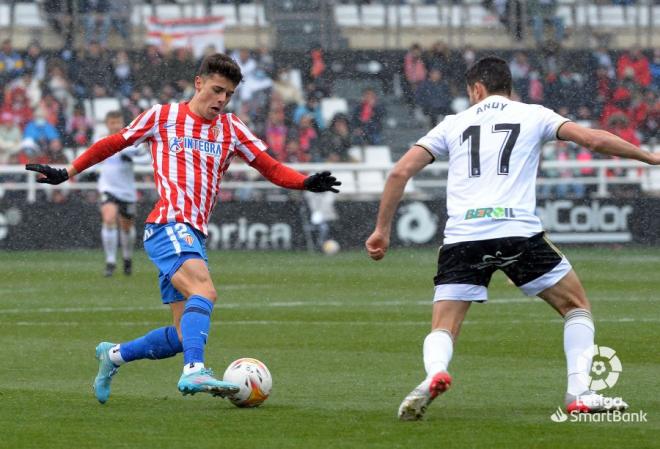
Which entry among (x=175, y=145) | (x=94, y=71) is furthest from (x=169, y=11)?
(x=175, y=145)

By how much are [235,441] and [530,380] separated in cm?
303

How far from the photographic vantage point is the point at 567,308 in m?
7.79

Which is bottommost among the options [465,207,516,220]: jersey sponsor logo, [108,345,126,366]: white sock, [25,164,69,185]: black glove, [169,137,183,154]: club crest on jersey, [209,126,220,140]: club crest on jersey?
[108,345,126,366]: white sock

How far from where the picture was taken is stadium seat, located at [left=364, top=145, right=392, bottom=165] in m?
28.8

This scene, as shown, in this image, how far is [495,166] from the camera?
7.65m

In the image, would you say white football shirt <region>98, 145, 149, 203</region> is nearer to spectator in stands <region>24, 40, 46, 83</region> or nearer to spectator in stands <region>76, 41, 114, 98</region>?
spectator in stands <region>76, 41, 114, 98</region>

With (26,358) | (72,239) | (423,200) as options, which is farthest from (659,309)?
(72,239)

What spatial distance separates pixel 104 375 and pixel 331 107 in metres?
21.6

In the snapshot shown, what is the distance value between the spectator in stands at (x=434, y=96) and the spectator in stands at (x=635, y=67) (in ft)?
12.5

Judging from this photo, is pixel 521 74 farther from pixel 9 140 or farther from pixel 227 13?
pixel 9 140

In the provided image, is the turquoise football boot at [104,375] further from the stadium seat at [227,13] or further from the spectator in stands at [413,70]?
the stadium seat at [227,13]

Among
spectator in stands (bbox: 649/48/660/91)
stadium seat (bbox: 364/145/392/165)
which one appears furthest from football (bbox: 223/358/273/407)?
spectator in stands (bbox: 649/48/660/91)

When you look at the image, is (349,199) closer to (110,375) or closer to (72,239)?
(72,239)

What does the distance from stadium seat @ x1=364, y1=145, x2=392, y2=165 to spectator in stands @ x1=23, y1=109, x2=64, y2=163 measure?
19.0 ft
